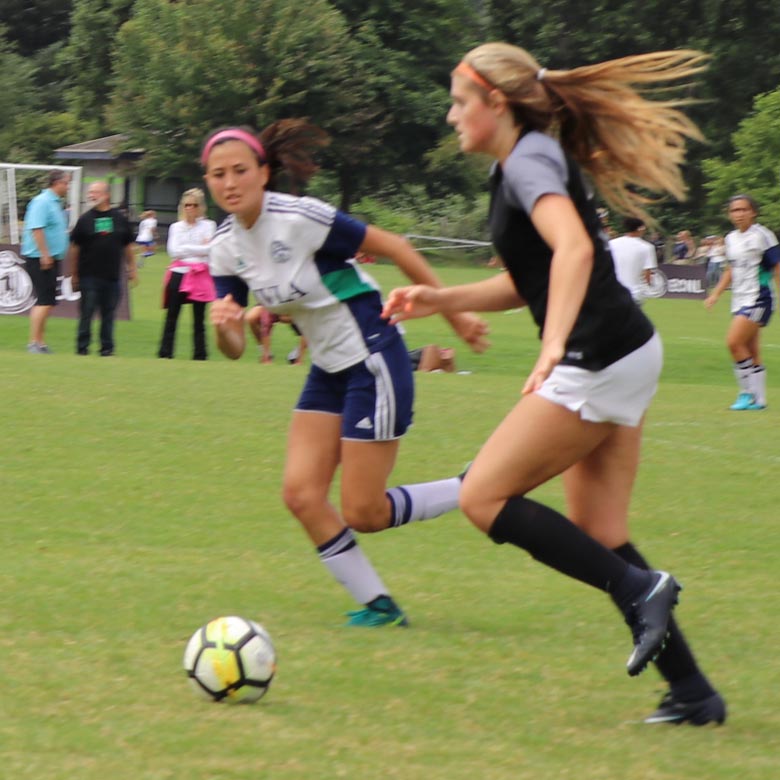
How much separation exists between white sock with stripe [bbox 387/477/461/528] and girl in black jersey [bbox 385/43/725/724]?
1.52 metres

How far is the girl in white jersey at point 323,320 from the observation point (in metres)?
5.77

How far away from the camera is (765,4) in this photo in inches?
2343

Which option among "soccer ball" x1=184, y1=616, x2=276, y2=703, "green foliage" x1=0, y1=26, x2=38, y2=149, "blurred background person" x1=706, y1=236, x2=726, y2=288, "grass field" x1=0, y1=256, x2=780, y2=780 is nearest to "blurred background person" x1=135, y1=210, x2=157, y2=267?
"green foliage" x1=0, y1=26, x2=38, y2=149

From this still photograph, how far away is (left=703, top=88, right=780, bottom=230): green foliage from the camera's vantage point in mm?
45469

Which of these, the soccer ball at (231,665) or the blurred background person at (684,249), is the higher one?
the soccer ball at (231,665)

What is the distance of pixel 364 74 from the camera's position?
2247 inches

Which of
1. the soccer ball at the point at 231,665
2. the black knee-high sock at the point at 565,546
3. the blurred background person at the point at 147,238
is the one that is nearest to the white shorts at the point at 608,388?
the black knee-high sock at the point at 565,546

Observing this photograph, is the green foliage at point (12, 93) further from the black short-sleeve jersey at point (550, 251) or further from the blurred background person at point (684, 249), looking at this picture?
the black short-sleeve jersey at point (550, 251)

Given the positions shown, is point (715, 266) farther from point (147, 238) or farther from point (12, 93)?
point (12, 93)

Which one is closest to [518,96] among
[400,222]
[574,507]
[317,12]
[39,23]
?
[574,507]

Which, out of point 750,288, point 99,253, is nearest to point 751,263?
point 750,288

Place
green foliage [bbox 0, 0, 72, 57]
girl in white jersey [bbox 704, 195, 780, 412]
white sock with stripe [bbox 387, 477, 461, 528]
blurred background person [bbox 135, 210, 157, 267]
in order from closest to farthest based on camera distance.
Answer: white sock with stripe [bbox 387, 477, 461, 528], girl in white jersey [bbox 704, 195, 780, 412], blurred background person [bbox 135, 210, 157, 267], green foliage [bbox 0, 0, 72, 57]

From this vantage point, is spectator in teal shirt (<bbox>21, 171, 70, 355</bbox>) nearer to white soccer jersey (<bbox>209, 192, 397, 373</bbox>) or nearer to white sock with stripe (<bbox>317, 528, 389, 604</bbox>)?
white soccer jersey (<bbox>209, 192, 397, 373</bbox>)

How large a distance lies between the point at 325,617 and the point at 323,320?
3.88ft
